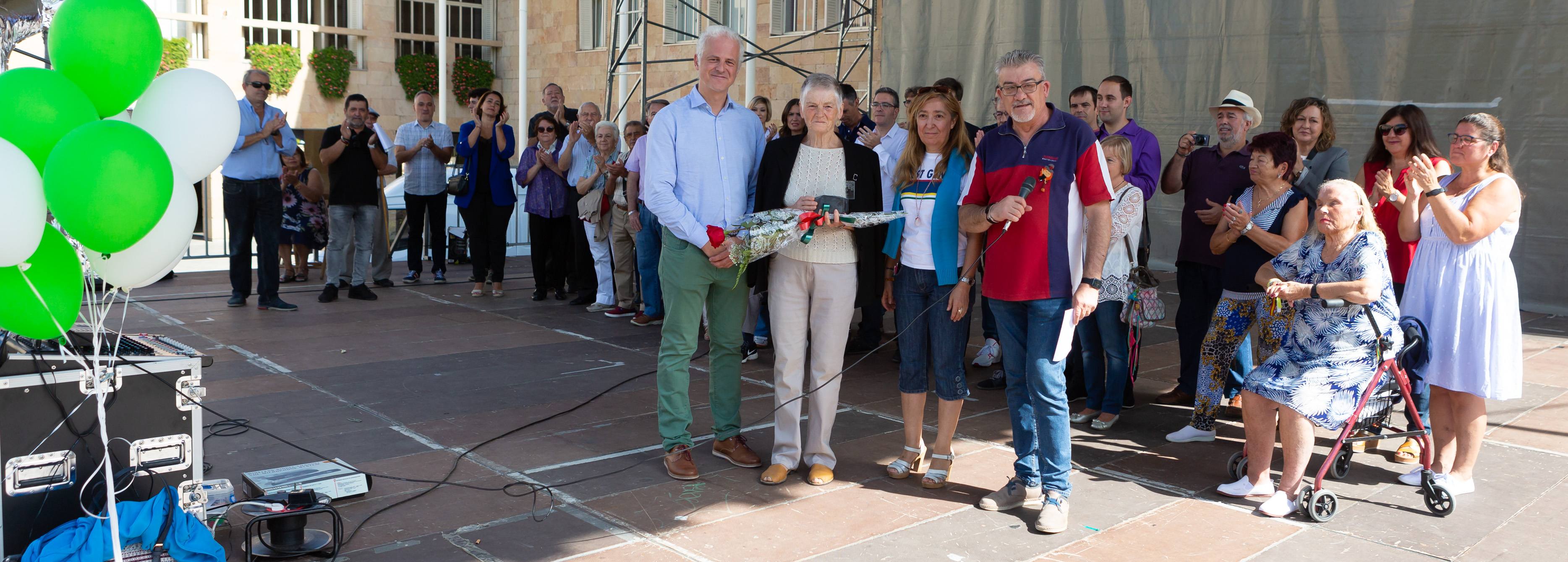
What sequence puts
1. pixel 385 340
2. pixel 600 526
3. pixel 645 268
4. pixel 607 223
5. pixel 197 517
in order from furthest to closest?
pixel 607 223 < pixel 645 268 < pixel 385 340 < pixel 600 526 < pixel 197 517

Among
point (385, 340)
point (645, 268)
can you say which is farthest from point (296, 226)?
point (645, 268)

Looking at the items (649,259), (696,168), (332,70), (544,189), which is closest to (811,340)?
(696,168)

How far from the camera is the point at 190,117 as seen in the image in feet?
11.3

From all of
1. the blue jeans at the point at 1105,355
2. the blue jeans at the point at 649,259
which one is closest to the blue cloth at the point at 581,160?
the blue jeans at the point at 649,259

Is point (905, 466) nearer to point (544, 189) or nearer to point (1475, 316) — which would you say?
point (1475, 316)

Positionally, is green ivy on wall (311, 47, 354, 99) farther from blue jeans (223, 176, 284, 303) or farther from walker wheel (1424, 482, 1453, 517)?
walker wheel (1424, 482, 1453, 517)

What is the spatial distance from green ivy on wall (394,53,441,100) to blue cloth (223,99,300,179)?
75.6ft

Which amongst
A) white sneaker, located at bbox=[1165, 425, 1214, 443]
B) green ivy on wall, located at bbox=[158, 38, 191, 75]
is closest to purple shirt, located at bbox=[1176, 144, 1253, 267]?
white sneaker, located at bbox=[1165, 425, 1214, 443]

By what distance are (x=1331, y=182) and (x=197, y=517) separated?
173 inches

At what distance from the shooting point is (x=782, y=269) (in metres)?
4.57

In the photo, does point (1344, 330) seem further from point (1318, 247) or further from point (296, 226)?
point (296, 226)

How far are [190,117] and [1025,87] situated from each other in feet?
9.27

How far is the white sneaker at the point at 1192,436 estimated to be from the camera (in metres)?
5.41

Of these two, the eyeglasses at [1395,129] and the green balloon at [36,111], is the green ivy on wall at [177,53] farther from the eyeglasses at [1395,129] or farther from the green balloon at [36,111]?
the eyeglasses at [1395,129]
